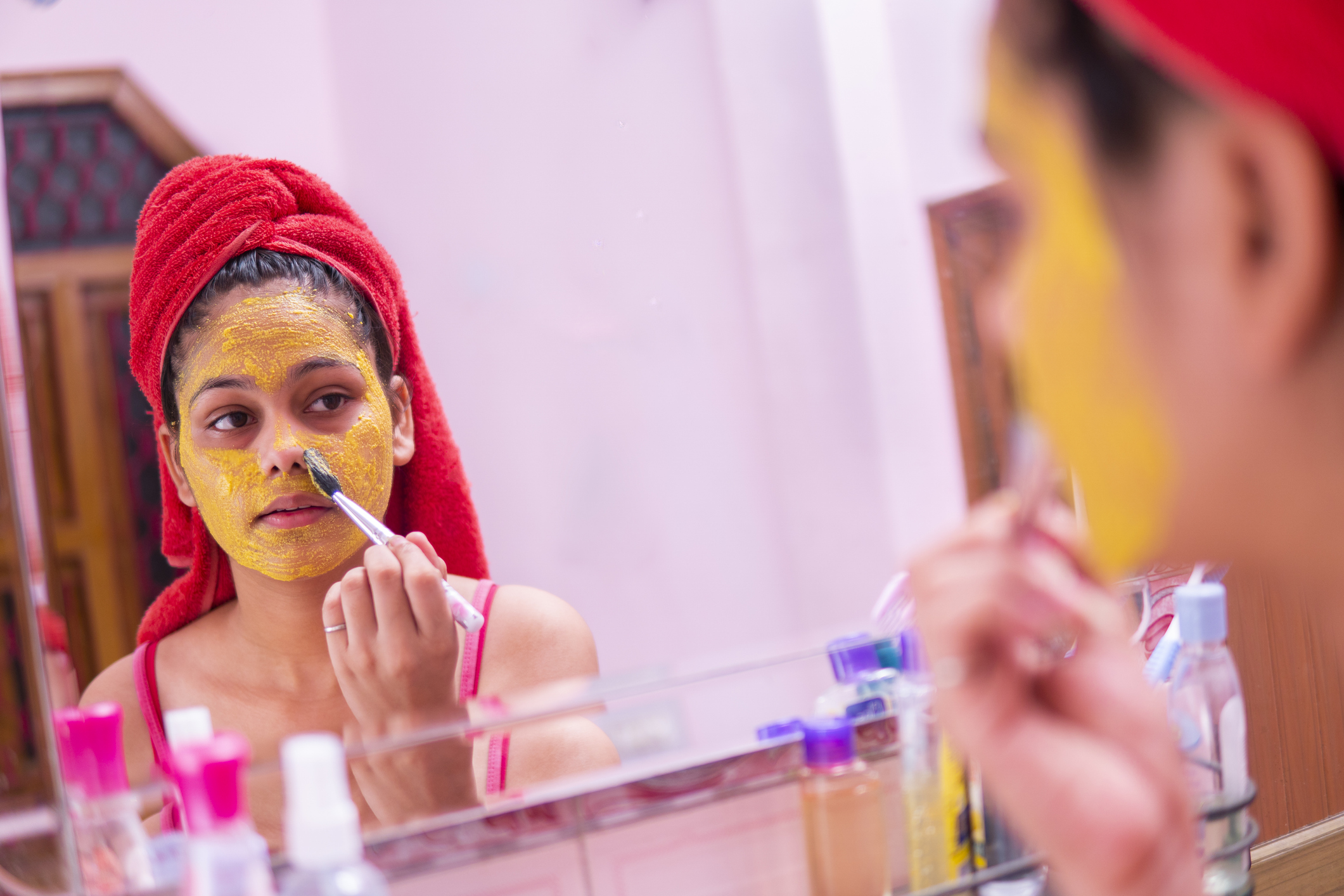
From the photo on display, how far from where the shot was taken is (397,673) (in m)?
0.55

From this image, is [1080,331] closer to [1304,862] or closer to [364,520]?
[364,520]

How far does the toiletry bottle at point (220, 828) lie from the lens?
443mm

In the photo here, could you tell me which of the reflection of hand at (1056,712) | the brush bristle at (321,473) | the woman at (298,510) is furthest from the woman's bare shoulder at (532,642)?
the reflection of hand at (1056,712)

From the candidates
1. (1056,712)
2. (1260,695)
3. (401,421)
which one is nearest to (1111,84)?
(1056,712)

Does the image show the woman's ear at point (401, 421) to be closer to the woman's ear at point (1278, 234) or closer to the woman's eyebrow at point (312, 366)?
the woman's eyebrow at point (312, 366)

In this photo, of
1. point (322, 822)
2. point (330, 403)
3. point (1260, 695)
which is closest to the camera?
point (322, 822)

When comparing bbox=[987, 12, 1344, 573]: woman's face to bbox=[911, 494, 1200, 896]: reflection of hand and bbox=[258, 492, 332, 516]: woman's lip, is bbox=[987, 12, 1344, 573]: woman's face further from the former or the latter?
bbox=[258, 492, 332, 516]: woman's lip

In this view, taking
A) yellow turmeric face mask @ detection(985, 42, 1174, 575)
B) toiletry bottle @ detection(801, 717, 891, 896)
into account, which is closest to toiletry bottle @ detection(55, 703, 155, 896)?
toiletry bottle @ detection(801, 717, 891, 896)

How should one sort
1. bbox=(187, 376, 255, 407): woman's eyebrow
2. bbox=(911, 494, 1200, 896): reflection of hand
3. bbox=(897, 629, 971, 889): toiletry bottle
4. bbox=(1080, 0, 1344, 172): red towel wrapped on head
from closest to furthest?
bbox=(1080, 0, 1344, 172): red towel wrapped on head → bbox=(911, 494, 1200, 896): reflection of hand → bbox=(187, 376, 255, 407): woman's eyebrow → bbox=(897, 629, 971, 889): toiletry bottle

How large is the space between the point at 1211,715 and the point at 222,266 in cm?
68

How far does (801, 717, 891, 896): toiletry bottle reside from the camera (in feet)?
2.04

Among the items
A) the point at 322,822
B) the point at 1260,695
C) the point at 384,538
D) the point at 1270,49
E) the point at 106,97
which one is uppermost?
the point at 106,97

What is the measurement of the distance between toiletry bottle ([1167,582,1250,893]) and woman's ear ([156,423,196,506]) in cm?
61

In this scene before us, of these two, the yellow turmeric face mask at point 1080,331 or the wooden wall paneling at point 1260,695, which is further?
the wooden wall paneling at point 1260,695
